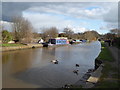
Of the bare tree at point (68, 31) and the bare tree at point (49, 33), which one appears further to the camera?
the bare tree at point (68, 31)

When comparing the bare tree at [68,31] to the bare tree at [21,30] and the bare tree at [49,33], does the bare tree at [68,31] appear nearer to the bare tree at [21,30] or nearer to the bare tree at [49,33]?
the bare tree at [49,33]

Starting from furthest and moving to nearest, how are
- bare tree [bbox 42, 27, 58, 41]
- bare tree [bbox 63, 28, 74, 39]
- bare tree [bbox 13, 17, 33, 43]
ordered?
bare tree [bbox 63, 28, 74, 39], bare tree [bbox 42, 27, 58, 41], bare tree [bbox 13, 17, 33, 43]

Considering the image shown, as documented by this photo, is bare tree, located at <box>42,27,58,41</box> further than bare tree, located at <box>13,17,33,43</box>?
Yes

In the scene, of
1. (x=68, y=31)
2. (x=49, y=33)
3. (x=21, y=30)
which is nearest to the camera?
(x=21, y=30)

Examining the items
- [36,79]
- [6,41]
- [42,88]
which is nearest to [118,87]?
[42,88]

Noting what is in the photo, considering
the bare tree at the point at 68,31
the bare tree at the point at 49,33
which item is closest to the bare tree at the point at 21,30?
the bare tree at the point at 49,33

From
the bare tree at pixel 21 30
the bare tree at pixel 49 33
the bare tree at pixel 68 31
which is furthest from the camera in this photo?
the bare tree at pixel 68 31

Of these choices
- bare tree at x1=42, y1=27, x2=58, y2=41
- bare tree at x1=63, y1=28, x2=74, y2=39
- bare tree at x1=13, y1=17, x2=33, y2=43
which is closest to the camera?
bare tree at x1=13, y1=17, x2=33, y2=43

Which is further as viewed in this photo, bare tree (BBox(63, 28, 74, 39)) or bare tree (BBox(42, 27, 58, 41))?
bare tree (BBox(63, 28, 74, 39))

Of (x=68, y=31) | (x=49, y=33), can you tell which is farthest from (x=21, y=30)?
(x=68, y=31)

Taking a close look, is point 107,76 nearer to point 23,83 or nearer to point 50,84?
point 50,84

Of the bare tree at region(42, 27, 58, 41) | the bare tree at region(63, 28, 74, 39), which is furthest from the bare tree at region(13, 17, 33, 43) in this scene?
the bare tree at region(63, 28, 74, 39)

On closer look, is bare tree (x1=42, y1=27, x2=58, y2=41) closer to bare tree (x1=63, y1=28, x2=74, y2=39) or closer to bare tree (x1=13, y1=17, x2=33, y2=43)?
bare tree (x1=63, y1=28, x2=74, y2=39)

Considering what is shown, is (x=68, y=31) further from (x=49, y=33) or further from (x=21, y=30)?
(x=21, y=30)
